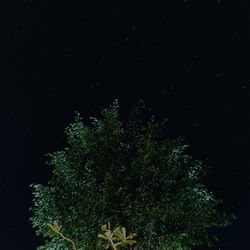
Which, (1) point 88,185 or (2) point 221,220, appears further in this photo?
(2) point 221,220

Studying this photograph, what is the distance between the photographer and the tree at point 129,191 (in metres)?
5.79

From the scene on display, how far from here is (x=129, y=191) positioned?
6098 millimetres

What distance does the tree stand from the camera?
228 inches

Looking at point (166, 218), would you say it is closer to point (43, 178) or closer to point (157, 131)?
point (157, 131)

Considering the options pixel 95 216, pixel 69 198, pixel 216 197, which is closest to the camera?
pixel 95 216

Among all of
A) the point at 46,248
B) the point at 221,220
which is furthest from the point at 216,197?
the point at 46,248

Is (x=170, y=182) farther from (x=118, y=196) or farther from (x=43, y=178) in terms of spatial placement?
(x=43, y=178)

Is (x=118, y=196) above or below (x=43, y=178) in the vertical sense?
below

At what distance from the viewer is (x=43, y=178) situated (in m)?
7.52

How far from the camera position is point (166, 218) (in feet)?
19.4

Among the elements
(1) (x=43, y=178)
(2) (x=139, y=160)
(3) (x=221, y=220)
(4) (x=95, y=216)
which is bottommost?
(3) (x=221, y=220)

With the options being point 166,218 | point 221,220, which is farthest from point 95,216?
point 221,220

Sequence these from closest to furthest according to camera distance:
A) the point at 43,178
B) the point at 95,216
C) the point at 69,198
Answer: the point at 95,216
the point at 69,198
the point at 43,178

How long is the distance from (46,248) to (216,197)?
251 centimetres
